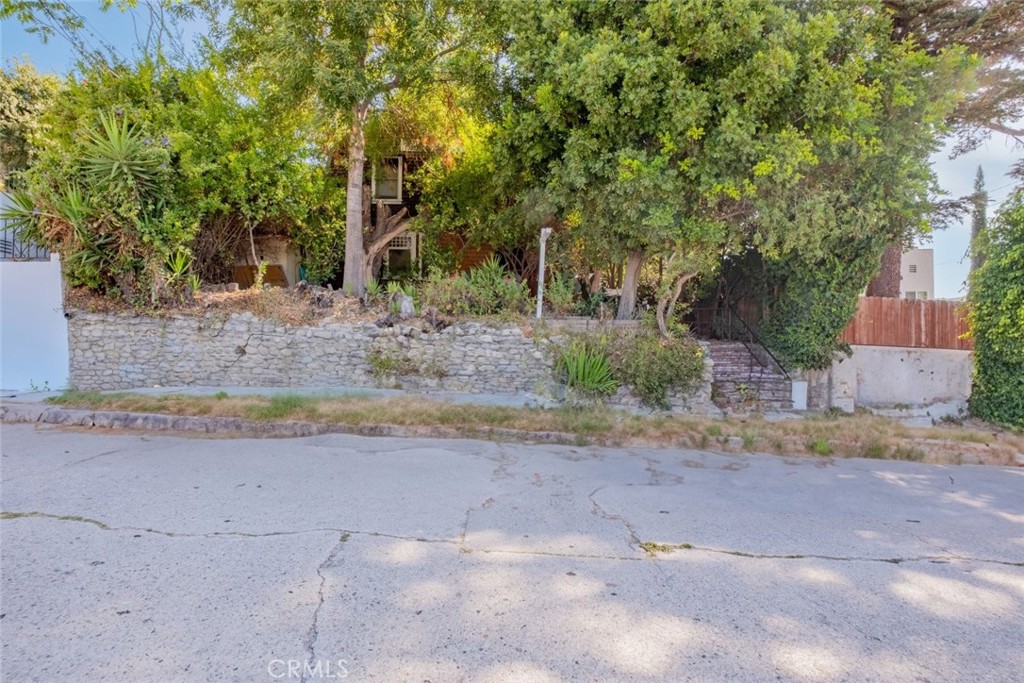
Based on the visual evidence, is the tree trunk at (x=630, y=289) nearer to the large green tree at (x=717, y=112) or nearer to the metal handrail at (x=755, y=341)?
the large green tree at (x=717, y=112)

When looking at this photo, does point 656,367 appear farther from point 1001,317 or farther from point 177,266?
point 177,266

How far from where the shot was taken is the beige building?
2897 cm

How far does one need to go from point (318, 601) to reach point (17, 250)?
13.2 meters

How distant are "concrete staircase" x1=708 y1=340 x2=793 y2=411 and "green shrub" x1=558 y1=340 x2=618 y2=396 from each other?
2.89m

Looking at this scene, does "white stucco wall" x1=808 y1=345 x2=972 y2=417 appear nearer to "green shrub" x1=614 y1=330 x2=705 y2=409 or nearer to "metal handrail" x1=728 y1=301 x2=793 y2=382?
"metal handrail" x1=728 y1=301 x2=793 y2=382

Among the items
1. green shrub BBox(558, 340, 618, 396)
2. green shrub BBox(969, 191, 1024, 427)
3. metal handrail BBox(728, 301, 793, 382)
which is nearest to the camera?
green shrub BBox(969, 191, 1024, 427)

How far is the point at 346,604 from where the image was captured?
10.1 ft

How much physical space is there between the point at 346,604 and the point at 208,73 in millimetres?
13766

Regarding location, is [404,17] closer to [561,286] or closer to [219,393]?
[561,286]

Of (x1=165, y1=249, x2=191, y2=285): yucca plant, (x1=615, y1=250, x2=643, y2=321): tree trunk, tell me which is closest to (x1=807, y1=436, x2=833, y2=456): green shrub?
(x1=615, y1=250, x2=643, y2=321): tree trunk

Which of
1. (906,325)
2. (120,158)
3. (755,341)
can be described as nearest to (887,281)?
(906,325)

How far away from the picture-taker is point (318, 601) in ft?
10.2

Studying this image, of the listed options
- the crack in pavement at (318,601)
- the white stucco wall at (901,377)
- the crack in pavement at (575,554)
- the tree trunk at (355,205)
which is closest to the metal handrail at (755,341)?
the white stucco wall at (901,377)

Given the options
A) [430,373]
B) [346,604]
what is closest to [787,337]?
[430,373]
